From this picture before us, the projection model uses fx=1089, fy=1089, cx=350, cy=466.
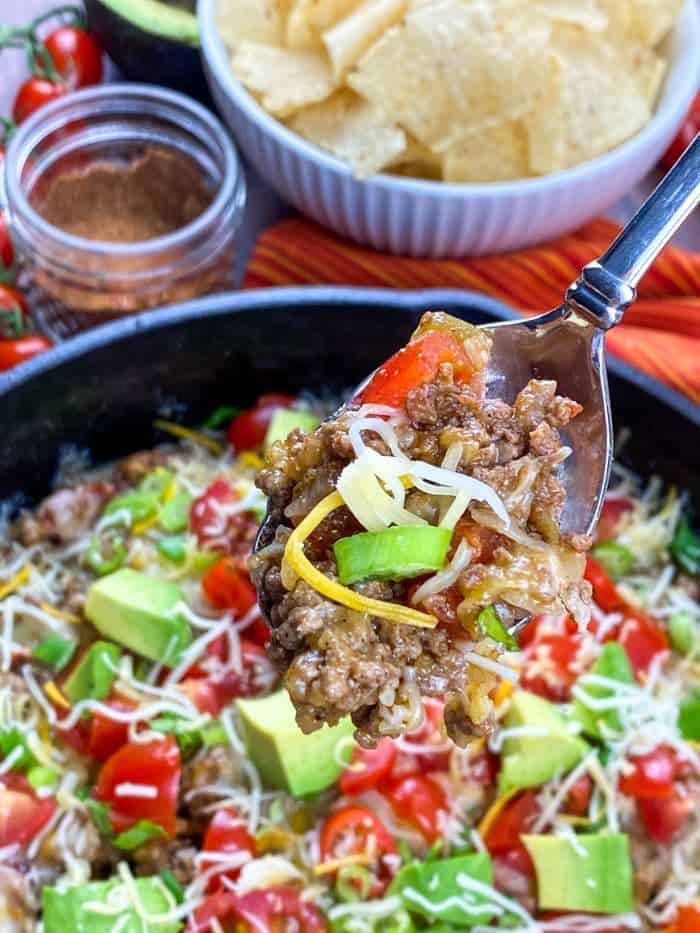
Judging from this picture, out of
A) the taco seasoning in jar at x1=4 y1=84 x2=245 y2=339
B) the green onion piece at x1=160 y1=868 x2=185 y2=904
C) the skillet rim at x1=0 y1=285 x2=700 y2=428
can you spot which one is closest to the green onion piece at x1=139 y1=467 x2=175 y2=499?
the skillet rim at x1=0 y1=285 x2=700 y2=428

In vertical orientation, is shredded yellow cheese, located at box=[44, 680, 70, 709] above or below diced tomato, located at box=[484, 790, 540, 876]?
below

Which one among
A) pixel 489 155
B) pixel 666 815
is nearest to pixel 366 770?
pixel 666 815

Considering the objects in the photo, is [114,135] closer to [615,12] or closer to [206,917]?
[615,12]

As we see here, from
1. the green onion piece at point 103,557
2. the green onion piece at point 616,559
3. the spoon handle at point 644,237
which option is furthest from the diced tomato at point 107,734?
the spoon handle at point 644,237

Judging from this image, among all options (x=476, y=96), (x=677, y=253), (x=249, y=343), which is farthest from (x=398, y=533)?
(x=677, y=253)

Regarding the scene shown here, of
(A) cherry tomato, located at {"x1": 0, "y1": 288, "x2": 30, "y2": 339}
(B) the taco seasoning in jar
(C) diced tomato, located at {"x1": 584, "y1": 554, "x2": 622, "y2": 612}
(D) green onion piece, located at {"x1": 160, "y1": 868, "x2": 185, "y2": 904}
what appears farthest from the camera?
(A) cherry tomato, located at {"x1": 0, "y1": 288, "x2": 30, "y2": 339}

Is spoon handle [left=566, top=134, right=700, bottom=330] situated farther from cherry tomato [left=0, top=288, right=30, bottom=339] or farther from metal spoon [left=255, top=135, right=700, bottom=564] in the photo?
cherry tomato [left=0, top=288, right=30, bottom=339]

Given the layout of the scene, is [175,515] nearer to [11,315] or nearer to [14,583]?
[14,583]
